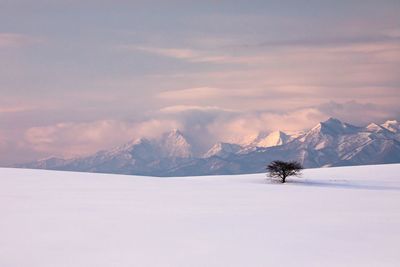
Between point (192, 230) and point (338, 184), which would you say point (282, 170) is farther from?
point (192, 230)

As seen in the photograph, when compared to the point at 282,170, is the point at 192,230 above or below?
below

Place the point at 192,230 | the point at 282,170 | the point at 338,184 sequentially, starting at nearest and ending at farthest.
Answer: the point at 192,230 → the point at 338,184 → the point at 282,170

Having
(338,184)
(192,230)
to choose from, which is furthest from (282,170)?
(192,230)

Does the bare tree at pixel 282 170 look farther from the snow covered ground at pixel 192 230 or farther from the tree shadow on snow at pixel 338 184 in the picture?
the snow covered ground at pixel 192 230

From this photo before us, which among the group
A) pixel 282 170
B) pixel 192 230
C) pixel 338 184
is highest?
pixel 282 170

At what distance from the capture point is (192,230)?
79.9ft

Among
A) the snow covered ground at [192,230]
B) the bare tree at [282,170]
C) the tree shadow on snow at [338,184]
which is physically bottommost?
the snow covered ground at [192,230]

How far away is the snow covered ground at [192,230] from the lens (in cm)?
1894

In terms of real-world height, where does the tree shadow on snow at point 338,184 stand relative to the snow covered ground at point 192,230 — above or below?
above

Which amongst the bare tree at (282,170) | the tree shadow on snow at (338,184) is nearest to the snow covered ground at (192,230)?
the tree shadow on snow at (338,184)

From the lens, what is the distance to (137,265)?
17.9m

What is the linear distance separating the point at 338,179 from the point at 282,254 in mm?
53528

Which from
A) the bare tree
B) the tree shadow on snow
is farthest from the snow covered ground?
the bare tree

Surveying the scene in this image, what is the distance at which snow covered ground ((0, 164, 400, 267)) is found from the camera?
1894 centimetres
